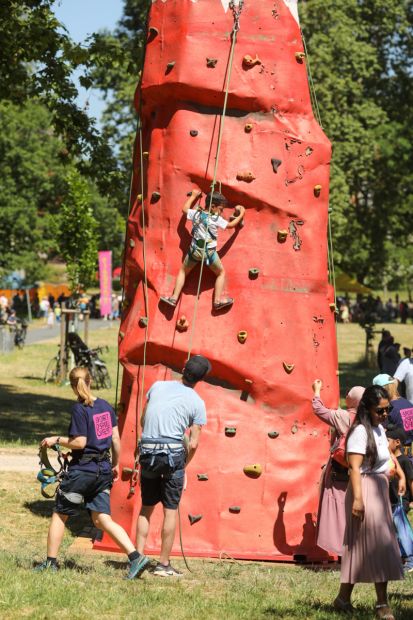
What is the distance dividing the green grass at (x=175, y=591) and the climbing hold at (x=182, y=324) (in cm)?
215

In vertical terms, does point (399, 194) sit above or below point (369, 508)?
above

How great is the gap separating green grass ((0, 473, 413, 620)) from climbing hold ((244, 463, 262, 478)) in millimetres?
851

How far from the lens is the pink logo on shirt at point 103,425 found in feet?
29.7

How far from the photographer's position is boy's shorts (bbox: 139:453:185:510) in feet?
29.4

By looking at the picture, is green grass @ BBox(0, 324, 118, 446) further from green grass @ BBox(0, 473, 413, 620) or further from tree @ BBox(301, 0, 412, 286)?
tree @ BBox(301, 0, 412, 286)

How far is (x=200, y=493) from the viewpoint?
1089 cm

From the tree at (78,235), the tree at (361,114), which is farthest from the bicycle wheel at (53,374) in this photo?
the tree at (361,114)

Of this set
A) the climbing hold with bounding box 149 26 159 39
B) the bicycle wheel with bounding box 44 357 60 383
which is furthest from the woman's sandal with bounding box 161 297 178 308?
the bicycle wheel with bounding box 44 357 60 383

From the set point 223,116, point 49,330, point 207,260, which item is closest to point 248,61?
point 223,116

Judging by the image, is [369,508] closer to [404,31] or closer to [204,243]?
[204,243]

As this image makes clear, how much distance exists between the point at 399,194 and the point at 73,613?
51.1 metres

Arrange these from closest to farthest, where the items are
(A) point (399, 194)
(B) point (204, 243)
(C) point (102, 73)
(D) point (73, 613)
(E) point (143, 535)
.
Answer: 1. (D) point (73, 613)
2. (E) point (143, 535)
3. (B) point (204, 243)
4. (C) point (102, 73)
5. (A) point (399, 194)

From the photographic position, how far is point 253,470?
1098cm

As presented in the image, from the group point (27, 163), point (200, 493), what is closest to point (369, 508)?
point (200, 493)
